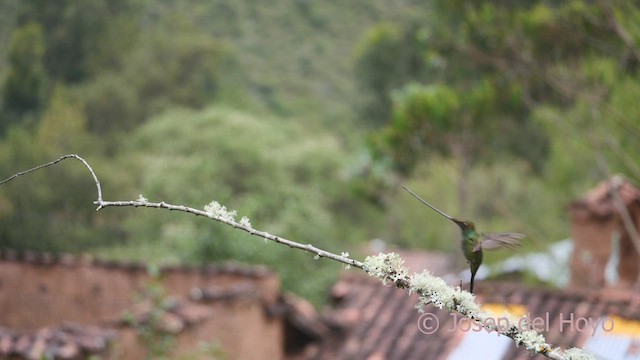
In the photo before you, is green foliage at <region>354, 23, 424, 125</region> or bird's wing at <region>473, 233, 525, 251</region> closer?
bird's wing at <region>473, 233, 525, 251</region>

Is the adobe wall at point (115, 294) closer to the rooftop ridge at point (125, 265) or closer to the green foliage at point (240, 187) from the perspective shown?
the rooftop ridge at point (125, 265)

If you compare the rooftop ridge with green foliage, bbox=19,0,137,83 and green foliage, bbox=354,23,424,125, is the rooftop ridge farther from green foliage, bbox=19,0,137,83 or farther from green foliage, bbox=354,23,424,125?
green foliage, bbox=19,0,137,83

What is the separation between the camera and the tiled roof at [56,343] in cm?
566

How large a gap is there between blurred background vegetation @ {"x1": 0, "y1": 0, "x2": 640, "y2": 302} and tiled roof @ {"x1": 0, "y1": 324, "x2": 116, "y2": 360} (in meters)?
3.84

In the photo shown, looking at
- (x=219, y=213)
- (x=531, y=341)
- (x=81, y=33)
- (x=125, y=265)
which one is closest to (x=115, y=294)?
(x=125, y=265)

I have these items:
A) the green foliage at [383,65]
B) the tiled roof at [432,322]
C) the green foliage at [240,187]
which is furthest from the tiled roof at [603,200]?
the green foliage at [383,65]

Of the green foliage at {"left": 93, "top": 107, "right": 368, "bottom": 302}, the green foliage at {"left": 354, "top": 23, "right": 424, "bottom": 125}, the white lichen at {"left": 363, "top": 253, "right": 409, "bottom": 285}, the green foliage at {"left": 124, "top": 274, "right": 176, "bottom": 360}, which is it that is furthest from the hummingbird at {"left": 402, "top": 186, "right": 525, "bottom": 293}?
the green foliage at {"left": 354, "top": 23, "right": 424, "bottom": 125}

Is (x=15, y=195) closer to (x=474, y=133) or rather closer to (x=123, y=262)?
(x=474, y=133)

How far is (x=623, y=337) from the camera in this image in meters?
6.26

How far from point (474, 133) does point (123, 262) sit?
5.94 meters

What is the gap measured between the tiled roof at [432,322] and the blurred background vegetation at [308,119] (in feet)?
7.55

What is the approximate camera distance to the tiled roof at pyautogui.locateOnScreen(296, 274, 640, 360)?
6855mm

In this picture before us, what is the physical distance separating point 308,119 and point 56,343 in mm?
33998

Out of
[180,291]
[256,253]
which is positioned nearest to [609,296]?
[180,291]
